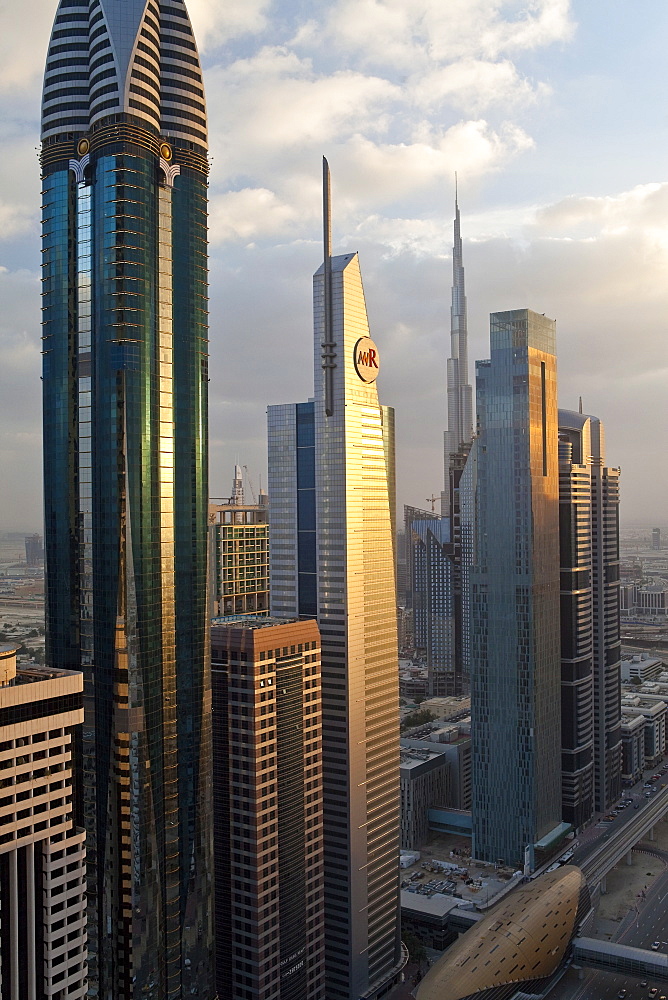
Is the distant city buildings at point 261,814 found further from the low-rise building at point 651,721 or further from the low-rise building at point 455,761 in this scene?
the low-rise building at point 651,721

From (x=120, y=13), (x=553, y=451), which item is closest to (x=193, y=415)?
(x=120, y=13)

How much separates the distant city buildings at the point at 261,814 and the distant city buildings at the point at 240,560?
38.9ft

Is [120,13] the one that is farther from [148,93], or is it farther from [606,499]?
[606,499]

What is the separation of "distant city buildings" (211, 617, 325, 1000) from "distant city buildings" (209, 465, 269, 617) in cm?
1186

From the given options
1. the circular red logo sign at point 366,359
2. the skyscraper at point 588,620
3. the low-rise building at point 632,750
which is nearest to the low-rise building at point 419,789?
the skyscraper at point 588,620

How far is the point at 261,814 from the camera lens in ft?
234

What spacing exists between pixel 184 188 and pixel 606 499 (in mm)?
87110

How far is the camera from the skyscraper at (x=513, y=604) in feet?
353

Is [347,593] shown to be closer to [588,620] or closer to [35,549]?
[35,549]

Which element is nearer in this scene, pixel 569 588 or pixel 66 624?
pixel 66 624

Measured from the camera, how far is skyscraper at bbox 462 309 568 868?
10762 cm

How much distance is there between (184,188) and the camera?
226ft

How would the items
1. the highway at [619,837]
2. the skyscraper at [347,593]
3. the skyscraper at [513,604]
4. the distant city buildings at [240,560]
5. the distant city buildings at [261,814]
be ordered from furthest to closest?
the skyscraper at [513,604] → the highway at [619,837] → the distant city buildings at [240,560] → the skyscraper at [347,593] → the distant city buildings at [261,814]

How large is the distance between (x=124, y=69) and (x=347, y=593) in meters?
47.2
